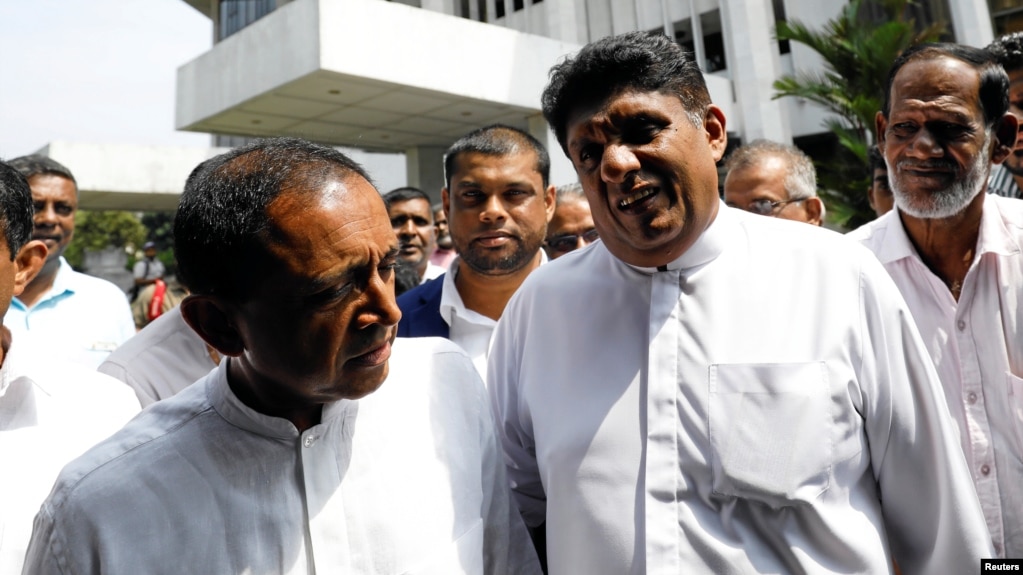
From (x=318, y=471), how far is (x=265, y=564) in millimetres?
191

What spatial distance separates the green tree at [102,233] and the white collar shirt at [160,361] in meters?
33.8

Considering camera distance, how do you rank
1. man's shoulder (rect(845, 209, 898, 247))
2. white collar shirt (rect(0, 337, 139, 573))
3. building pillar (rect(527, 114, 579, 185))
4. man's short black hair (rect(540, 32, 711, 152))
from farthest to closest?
building pillar (rect(527, 114, 579, 185)) → man's shoulder (rect(845, 209, 898, 247)) → man's short black hair (rect(540, 32, 711, 152)) → white collar shirt (rect(0, 337, 139, 573))

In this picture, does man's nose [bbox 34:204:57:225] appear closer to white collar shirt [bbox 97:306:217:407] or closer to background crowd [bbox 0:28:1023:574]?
white collar shirt [bbox 97:306:217:407]

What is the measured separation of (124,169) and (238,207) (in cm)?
1761

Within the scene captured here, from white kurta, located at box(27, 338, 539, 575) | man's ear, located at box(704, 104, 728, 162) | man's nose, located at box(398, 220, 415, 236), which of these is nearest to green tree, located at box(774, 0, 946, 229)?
man's nose, located at box(398, 220, 415, 236)

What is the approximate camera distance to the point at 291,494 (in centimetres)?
150

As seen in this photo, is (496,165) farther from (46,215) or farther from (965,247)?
(46,215)

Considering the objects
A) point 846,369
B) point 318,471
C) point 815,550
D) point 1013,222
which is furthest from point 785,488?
point 1013,222

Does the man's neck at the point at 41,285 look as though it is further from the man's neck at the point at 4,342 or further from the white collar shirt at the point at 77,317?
the man's neck at the point at 4,342

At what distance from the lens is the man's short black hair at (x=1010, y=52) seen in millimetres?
3066

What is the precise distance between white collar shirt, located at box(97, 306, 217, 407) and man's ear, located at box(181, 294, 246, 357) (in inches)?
35.8

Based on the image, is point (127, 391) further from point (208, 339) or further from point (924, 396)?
point (924, 396)

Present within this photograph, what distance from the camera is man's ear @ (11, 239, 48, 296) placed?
6.54 feet

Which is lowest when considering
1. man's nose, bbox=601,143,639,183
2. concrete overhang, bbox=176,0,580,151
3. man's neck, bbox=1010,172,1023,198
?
man's nose, bbox=601,143,639,183
